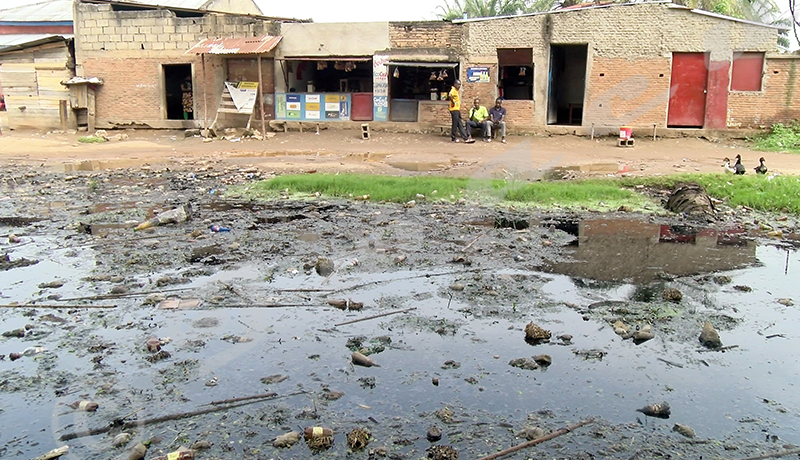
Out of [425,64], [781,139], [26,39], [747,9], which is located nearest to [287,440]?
[425,64]

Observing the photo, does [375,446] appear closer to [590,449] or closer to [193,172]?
[590,449]

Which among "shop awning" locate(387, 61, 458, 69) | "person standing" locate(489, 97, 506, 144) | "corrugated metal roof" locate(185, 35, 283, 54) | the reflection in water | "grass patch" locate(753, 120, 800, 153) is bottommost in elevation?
the reflection in water

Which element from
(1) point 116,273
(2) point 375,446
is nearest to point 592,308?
(2) point 375,446

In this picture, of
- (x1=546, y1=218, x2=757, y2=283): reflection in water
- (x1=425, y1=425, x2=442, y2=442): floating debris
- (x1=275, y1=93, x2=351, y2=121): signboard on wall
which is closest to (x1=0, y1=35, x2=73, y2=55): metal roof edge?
(x1=275, y1=93, x2=351, y2=121): signboard on wall

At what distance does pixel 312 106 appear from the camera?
1945cm

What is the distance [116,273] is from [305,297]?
188 centimetres

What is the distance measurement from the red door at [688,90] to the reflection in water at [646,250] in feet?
34.9

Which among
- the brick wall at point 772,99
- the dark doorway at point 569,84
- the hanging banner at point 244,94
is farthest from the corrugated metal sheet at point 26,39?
the brick wall at point 772,99

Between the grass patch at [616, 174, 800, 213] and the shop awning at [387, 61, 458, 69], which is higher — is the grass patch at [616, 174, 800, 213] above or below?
below

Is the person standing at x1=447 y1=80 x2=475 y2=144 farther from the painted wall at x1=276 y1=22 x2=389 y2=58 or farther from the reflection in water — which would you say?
the reflection in water

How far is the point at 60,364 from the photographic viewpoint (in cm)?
389

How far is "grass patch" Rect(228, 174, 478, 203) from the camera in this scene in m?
9.20

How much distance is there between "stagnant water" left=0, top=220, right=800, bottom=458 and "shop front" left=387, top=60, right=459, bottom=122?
535 inches

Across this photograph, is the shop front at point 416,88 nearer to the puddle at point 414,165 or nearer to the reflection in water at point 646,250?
the puddle at point 414,165
